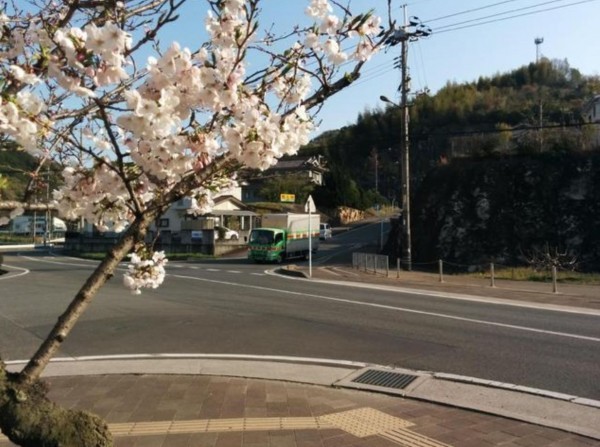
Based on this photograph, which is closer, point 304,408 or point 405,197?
point 304,408

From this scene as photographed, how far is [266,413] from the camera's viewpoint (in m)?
5.87

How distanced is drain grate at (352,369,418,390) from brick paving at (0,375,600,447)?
48cm

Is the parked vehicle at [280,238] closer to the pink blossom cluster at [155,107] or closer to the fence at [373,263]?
the fence at [373,263]

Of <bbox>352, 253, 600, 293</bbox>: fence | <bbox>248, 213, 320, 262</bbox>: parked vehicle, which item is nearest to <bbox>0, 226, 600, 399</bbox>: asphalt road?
<bbox>352, 253, 600, 293</bbox>: fence

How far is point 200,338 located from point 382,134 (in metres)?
101

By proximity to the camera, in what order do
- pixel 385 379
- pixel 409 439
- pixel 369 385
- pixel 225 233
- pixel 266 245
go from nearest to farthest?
1. pixel 409 439
2. pixel 369 385
3. pixel 385 379
4. pixel 266 245
5. pixel 225 233

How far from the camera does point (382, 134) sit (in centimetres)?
10825

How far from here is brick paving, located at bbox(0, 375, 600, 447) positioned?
16.8 feet

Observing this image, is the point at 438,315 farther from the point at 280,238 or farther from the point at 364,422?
→ the point at 280,238

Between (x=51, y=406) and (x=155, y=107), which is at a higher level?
(x=155, y=107)

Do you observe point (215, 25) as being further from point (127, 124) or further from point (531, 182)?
point (531, 182)

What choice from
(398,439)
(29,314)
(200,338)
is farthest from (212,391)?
(29,314)

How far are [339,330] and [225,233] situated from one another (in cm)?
4063

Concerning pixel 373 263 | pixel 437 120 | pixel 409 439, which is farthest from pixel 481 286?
pixel 437 120
